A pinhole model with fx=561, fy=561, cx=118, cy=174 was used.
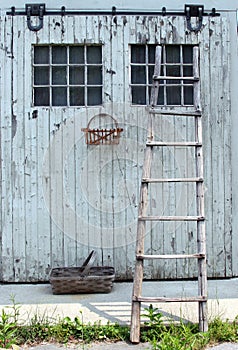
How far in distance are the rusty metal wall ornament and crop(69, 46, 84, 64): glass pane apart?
0.54 metres

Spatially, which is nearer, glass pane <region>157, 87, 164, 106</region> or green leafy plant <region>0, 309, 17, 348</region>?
green leafy plant <region>0, 309, 17, 348</region>

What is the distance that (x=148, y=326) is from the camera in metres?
3.79

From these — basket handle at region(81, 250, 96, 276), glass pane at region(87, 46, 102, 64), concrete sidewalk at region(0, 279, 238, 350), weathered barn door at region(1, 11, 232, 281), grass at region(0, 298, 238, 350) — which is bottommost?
grass at region(0, 298, 238, 350)

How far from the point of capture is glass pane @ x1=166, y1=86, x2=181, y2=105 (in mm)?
5223

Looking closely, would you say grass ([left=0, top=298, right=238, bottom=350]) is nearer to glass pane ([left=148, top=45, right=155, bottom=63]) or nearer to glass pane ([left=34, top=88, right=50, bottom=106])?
glass pane ([left=34, top=88, right=50, bottom=106])

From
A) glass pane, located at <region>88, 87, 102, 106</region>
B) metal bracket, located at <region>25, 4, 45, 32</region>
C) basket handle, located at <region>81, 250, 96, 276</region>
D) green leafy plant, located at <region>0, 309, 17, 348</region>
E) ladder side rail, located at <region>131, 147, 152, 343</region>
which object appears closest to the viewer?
green leafy plant, located at <region>0, 309, 17, 348</region>

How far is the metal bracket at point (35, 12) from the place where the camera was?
5109 millimetres

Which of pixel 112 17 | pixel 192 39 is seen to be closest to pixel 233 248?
pixel 192 39

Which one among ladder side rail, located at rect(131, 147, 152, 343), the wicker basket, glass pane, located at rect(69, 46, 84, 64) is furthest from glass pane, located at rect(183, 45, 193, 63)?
the wicker basket

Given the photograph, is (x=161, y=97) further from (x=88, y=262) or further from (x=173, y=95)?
(x=88, y=262)

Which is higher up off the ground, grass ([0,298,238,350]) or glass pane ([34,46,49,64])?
glass pane ([34,46,49,64])

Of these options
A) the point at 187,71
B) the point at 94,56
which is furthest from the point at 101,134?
the point at 187,71

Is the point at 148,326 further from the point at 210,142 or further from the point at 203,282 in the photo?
the point at 210,142

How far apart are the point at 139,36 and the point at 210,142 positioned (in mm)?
1177
